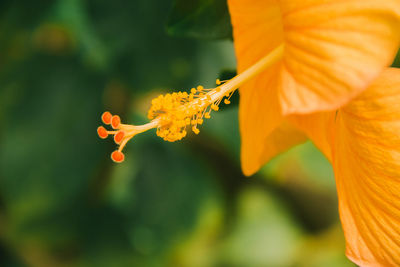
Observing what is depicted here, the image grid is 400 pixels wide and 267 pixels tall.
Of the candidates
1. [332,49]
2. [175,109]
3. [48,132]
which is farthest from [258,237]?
[332,49]

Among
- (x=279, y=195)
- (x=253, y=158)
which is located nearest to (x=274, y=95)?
(x=253, y=158)

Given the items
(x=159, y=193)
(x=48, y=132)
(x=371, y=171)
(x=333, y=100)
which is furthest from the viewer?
(x=159, y=193)

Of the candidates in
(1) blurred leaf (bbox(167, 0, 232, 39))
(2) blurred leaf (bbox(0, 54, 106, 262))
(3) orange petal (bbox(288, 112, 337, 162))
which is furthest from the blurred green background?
(3) orange petal (bbox(288, 112, 337, 162))

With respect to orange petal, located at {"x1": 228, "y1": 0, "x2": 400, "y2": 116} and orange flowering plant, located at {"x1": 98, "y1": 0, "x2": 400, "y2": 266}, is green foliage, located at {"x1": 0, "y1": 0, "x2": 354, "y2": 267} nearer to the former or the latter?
orange flowering plant, located at {"x1": 98, "y1": 0, "x2": 400, "y2": 266}

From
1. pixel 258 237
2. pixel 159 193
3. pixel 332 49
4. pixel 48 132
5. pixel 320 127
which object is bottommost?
pixel 258 237

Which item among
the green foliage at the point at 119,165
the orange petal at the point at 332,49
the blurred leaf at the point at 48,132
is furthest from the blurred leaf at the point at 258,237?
the orange petal at the point at 332,49

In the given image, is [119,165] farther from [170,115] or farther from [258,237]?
[170,115]
